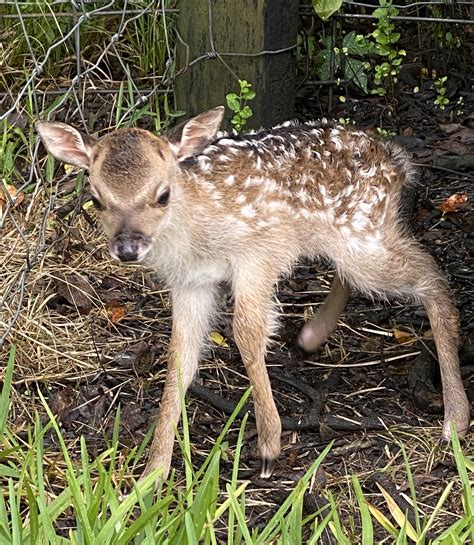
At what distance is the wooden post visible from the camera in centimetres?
556

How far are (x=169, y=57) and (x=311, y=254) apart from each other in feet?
5.35

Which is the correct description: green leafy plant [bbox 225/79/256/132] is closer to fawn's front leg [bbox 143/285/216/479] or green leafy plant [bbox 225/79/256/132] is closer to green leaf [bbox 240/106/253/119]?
green leaf [bbox 240/106/253/119]

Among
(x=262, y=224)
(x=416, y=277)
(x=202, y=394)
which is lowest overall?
(x=202, y=394)

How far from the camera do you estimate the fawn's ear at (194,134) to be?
14.3ft

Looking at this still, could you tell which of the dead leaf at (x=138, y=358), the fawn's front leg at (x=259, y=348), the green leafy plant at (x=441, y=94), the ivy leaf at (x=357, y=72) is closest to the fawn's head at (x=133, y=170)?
the fawn's front leg at (x=259, y=348)

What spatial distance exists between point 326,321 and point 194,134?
1046mm

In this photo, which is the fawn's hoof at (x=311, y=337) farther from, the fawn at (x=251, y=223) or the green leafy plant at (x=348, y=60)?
the green leafy plant at (x=348, y=60)

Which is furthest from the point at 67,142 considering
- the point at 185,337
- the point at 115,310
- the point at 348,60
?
the point at 348,60

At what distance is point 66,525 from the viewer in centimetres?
398

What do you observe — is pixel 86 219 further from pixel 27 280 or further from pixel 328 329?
pixel 328 329

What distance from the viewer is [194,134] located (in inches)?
174

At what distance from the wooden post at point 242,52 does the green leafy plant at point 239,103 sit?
0.05m

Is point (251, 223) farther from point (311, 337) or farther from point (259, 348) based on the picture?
point (311, 337)

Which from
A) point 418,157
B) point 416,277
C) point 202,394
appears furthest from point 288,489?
point 418,157
